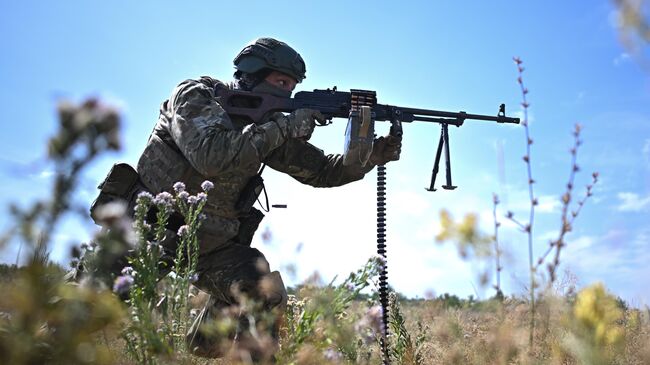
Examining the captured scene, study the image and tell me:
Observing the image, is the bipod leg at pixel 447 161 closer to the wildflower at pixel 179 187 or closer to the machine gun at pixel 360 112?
the machine gun at pixel 360 112

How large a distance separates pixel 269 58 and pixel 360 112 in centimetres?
91

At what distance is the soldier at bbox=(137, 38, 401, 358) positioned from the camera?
13.7ft

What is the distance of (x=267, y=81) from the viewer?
4910 millimetres

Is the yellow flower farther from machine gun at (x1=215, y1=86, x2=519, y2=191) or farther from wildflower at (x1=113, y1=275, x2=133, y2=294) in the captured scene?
machine gun at (x1=215, y1=86, x2=519, y2=191)

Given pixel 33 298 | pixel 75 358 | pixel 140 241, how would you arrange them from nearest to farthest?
pixel 33 298 → pixel 75 358 → pixel 140 241

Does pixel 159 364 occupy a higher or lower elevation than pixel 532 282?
lower

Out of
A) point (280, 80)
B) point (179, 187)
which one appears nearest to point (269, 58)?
point (280, 80)

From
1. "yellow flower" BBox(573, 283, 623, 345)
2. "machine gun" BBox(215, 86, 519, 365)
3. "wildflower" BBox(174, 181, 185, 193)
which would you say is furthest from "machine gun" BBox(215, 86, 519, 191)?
"yellow flower" BBox(573, 283, 623, 345)

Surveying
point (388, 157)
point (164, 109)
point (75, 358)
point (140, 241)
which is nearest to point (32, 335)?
point (75, 358)

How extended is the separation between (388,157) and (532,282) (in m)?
3.46

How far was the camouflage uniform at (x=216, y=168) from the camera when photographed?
4180 mm

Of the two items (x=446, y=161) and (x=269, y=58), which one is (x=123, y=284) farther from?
(x=446, y=161)

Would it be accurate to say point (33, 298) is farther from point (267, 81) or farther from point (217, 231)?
point (267, 81)

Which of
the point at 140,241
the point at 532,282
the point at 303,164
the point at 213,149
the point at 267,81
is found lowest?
the point at 532,282
